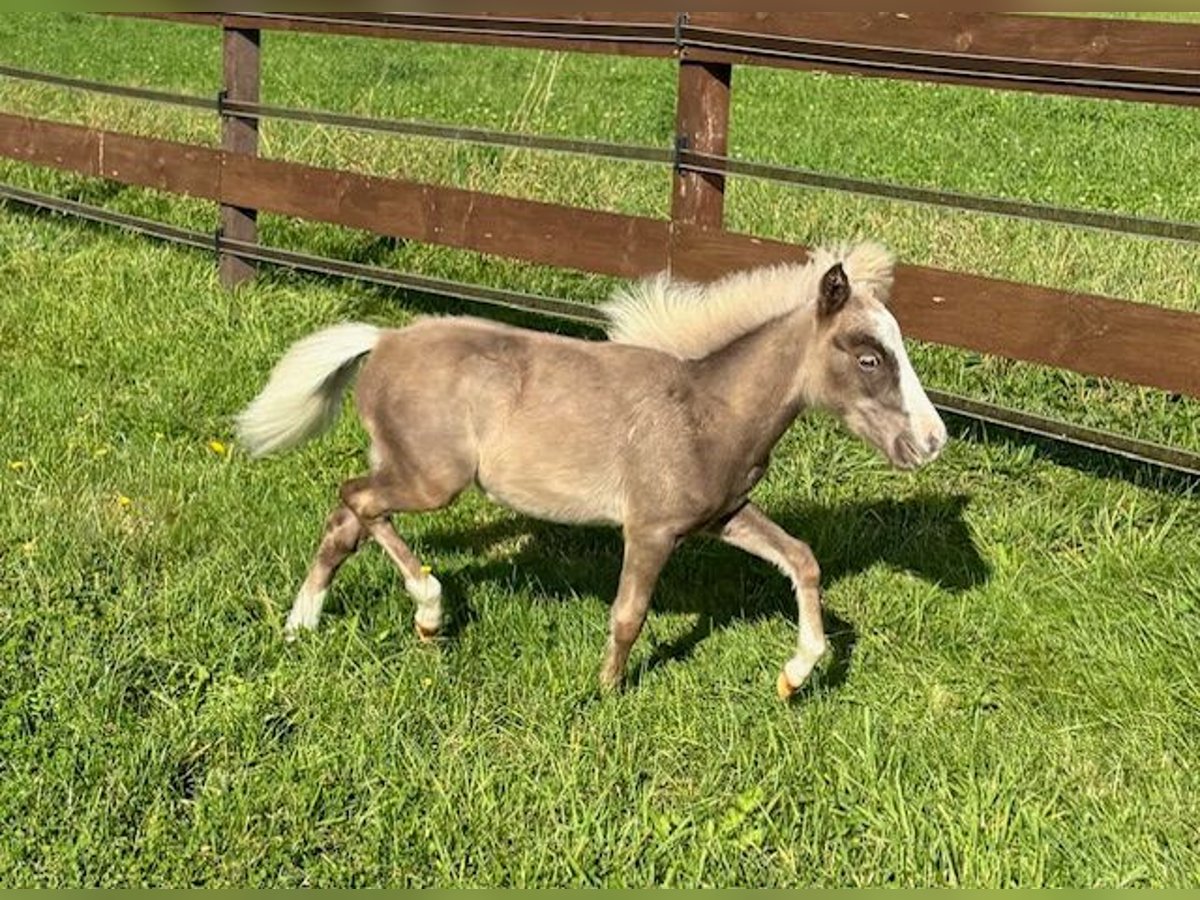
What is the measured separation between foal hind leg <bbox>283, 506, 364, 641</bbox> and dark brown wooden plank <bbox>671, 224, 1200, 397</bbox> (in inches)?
85.2

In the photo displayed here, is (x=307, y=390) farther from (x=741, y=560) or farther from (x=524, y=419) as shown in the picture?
(x=741, y=560)

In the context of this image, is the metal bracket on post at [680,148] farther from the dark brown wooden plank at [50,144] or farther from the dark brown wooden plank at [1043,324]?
the dark brown wooden plank at [50,144]

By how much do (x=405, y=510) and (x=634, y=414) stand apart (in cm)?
78

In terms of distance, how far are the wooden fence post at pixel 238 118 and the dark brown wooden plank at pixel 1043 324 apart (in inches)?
132

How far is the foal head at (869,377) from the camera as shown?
399cm

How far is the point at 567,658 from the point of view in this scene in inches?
171

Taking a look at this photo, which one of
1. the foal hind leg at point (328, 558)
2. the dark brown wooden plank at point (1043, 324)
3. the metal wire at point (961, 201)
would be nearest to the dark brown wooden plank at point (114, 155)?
the metal wire at point (961, 201)

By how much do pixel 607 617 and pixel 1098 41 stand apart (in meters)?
2.69

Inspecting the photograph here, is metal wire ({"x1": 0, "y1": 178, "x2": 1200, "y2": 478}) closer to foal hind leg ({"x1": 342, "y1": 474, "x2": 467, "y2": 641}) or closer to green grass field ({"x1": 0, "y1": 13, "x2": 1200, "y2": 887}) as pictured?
green grass field ({"x1": 0, "y1": 13, "x2": 1200, "y2": 887})

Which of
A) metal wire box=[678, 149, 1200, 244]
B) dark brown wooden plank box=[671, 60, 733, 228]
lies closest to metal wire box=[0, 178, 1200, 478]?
dark brown wooden plank box=[671, 60, 733, 228]

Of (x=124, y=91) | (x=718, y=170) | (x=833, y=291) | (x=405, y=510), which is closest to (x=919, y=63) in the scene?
(x=718, y=170)

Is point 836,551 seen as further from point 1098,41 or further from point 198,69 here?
point 198,69

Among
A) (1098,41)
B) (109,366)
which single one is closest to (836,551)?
(1098,41)

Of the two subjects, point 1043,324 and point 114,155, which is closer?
point 1043,324
